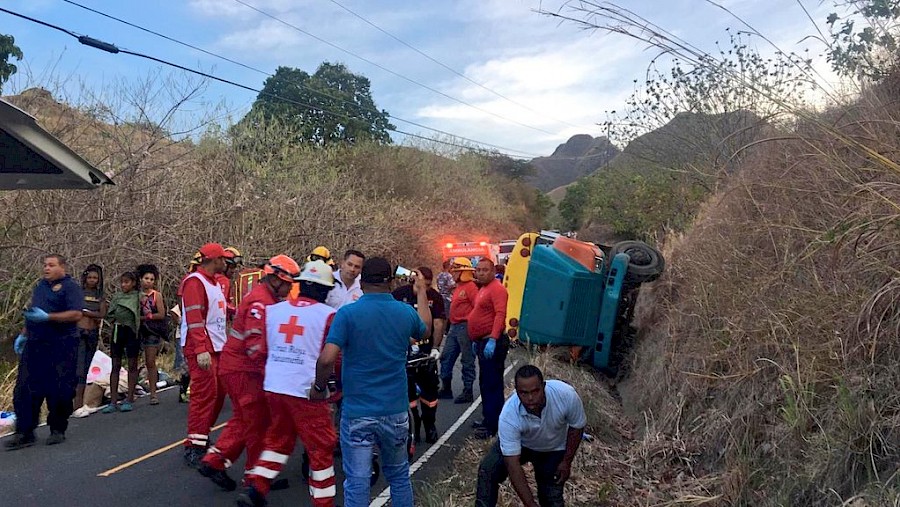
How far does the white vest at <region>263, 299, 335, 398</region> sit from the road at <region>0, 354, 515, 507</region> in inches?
51.7

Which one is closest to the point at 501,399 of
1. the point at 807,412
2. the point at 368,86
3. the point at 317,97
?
the point at 807,412

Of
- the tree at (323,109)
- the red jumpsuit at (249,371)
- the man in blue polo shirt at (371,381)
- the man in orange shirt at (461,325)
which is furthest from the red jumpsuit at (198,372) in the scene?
the tree at (323,109)

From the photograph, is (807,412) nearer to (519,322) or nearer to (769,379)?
(769,379)

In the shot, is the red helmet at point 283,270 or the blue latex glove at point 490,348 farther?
the blue latex glove at point 490,348

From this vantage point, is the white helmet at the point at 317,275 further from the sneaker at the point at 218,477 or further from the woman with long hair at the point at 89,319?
the woman with long hair at the point at 89,319

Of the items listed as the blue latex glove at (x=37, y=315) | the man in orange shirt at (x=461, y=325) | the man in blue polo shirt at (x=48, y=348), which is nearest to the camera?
the blue latex glove at (x=37, y=315)

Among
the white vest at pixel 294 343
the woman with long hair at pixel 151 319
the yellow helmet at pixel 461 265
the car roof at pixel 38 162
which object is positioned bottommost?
the woman with long hair at pixel 151 319

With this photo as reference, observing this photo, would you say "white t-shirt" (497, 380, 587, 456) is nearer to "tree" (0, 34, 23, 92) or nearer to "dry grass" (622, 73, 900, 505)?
"dry grass" (622, 73, 900, 505)

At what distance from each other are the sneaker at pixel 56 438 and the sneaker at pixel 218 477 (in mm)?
2376

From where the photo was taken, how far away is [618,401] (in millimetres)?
9641

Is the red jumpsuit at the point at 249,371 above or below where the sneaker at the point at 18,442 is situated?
above

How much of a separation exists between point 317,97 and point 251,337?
36.5 meters

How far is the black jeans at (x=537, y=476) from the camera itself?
494cm

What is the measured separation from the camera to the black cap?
16.1 ft
